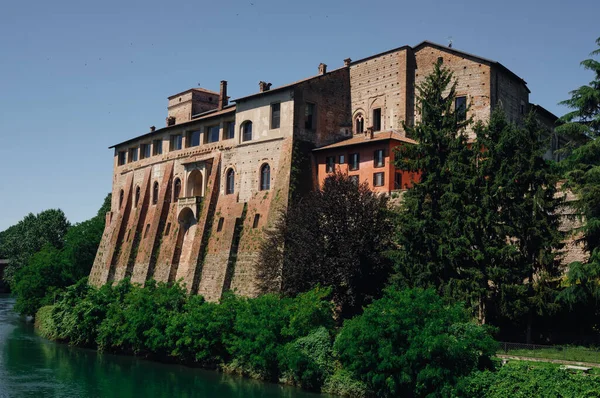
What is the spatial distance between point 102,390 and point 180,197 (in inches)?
892

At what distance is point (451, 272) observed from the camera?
95.1 feet

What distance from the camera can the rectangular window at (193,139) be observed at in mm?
50875

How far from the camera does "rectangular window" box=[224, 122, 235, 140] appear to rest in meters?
46.8

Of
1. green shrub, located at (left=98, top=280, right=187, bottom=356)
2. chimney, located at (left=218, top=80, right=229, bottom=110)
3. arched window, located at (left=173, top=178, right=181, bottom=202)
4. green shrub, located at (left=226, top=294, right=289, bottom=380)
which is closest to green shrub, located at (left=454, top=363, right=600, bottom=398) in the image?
green shrub, located at (left=226, top=294, right=289, bottom=380)

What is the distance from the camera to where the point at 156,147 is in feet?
185

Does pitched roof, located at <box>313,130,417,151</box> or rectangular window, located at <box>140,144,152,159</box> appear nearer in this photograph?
pitched roof, located at <box>313,130,417,151</box>

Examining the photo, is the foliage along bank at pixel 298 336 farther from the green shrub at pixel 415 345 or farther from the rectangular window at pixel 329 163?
the rectangular window at pixel 329 163

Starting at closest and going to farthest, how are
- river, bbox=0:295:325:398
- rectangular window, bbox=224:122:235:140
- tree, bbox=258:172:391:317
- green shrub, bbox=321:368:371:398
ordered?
1. green shrub, bbox=321:368:371:398
2. river, bbox=0:295:325:398
3. tree, bbox=258:172:391:317
4. rectangular window, bbox=224:122:235:140

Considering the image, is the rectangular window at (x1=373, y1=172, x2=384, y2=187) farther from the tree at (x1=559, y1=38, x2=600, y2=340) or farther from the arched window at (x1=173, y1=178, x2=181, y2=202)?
the arched window at (x1=173, y1=178, x2=181, y2=202)

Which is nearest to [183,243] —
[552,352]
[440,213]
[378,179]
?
[378,179]

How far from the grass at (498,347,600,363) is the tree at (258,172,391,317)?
8.30 m

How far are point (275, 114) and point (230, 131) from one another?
5.68 meters

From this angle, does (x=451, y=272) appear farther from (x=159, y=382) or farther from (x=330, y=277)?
(x=159, y=382)

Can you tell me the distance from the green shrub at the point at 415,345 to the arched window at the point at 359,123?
64.8 feet
